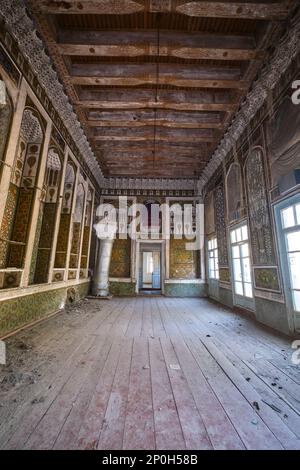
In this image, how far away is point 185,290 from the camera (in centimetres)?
825

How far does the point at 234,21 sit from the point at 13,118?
3.82 m

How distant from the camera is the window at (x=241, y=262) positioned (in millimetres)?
4927

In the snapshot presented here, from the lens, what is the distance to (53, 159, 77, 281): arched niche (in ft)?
17.8

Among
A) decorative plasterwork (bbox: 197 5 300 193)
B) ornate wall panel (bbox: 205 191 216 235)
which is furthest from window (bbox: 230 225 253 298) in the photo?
decorative plasterwork (bbox: 197 5 300 193)

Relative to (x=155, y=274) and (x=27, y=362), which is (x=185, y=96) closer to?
(x=27, y=362)

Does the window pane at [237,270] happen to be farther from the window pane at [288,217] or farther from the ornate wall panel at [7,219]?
the ornate wall panel at [7,219]

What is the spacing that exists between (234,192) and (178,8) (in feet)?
12.4

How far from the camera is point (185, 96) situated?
4.86 meters

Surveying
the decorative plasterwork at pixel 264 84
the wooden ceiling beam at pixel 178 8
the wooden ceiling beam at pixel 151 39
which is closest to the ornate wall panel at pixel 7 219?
the wooden ceiling beam at pixel 151 39

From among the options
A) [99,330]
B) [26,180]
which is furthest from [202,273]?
[26,180]

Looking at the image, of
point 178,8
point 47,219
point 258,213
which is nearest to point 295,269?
point 258,213

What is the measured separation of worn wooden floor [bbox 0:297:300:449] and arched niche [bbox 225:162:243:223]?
3035 millimetres

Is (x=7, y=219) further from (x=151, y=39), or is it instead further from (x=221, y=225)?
(x=221, y=225)

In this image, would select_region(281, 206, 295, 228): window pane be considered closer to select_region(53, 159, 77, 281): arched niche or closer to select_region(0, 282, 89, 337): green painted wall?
select_region(0, 282, 89, 337): green painted wall
